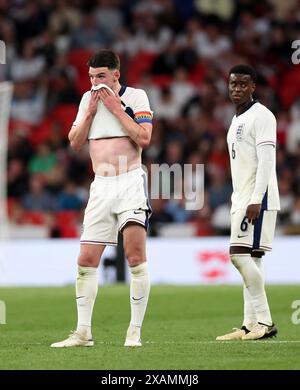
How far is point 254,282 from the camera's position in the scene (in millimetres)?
10625

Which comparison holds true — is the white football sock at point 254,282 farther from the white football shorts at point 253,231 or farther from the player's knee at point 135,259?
the player's knee at point 135,259

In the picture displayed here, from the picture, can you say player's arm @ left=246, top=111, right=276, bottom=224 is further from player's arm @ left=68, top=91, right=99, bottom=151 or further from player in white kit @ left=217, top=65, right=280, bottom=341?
player's arm @ left=68, top=91, right=99, bottom=151

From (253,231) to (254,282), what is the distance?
0.45m

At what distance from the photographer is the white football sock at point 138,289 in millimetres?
9680

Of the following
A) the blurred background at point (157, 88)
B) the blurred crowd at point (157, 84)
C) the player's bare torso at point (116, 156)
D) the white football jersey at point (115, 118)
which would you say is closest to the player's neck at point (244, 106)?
the white football jersey at point (115, 118)

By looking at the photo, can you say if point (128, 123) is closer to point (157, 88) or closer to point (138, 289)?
point (138, 289)

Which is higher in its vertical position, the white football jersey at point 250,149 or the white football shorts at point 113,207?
the white football jersey at point 250,149

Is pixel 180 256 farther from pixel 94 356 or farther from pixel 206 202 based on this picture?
pixel 94 356

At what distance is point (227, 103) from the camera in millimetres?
23781

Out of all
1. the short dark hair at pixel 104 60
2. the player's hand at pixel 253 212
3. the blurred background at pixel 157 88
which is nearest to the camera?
the short dark hair at pixel 104 60

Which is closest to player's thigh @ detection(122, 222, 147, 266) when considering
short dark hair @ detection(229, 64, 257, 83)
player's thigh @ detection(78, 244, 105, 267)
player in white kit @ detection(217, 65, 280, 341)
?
player's thigh @ detection(78, 244, 105, 267)

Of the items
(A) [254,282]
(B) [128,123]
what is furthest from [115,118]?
(A) [254,282]
